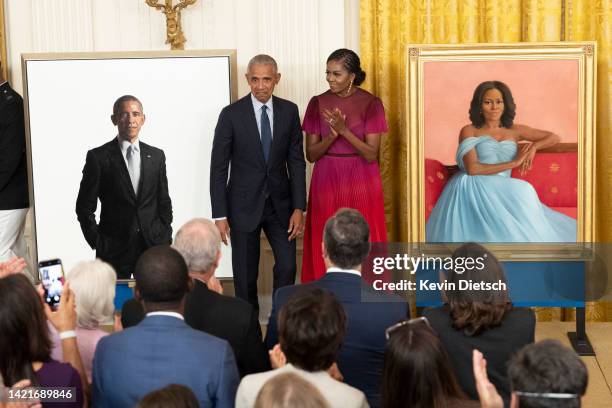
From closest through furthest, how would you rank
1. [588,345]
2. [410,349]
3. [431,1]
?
[410,349], [588,345], [431,1]

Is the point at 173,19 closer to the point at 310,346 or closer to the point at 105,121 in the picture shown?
the point at 105,121

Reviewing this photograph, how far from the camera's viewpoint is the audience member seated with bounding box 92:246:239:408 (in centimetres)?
331

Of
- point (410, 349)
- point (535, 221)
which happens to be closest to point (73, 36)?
point (535, 221)

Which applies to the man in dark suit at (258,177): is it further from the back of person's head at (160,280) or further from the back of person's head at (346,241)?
the back of person's head at (160,280)

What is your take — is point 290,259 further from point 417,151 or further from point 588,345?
point 588,345

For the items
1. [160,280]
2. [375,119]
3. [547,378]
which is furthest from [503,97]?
[547,378]

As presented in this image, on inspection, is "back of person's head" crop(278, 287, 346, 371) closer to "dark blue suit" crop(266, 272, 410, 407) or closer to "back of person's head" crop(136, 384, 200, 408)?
"back of person's head" crop(136, 384, 200, 408)

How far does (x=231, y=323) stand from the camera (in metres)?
3.91

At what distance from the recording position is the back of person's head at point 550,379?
270 cm

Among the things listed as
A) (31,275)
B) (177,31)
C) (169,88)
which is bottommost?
(31,275)

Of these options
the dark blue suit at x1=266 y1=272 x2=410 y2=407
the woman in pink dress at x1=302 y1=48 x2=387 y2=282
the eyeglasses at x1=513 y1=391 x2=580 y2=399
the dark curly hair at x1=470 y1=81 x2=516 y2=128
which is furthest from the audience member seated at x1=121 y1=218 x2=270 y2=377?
the dark curly hair at x1=470 y1=81 x2=516 y2=128

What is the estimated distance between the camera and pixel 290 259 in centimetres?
651

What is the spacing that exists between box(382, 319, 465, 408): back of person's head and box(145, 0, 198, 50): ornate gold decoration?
434 centimetres

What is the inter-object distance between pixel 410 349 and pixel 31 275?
14.7 ft
